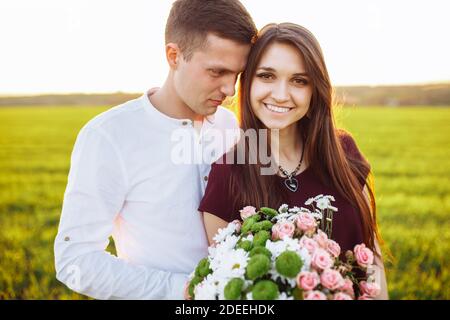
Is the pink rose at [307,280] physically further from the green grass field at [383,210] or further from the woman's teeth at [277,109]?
the green grass field at [383,210]

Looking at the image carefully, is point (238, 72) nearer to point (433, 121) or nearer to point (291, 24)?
point (291, 24)

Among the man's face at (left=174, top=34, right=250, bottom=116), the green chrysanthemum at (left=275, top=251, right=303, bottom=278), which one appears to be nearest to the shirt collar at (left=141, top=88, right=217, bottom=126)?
the man's face at (left=174, top=34, right=250, bottom=116)

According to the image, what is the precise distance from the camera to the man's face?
3062 mm

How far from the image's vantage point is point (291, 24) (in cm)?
302

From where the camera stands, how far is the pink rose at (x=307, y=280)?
2002 millimetres

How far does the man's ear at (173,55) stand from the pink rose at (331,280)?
1748 millimetres

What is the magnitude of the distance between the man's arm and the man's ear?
0.72 metres

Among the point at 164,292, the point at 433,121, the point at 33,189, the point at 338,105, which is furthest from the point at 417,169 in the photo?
the point at 433,121

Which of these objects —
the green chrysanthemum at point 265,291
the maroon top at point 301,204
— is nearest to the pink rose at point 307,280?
the green chrysanthemum at point 265,291

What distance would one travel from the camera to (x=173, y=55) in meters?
3.27

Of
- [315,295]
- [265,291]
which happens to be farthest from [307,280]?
[265,291]

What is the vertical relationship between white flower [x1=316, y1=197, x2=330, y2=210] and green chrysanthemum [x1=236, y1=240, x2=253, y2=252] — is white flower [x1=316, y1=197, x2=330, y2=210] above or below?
above

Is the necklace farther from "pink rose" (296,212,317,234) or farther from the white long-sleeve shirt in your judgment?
"pink rose" (296,212,317,234)
